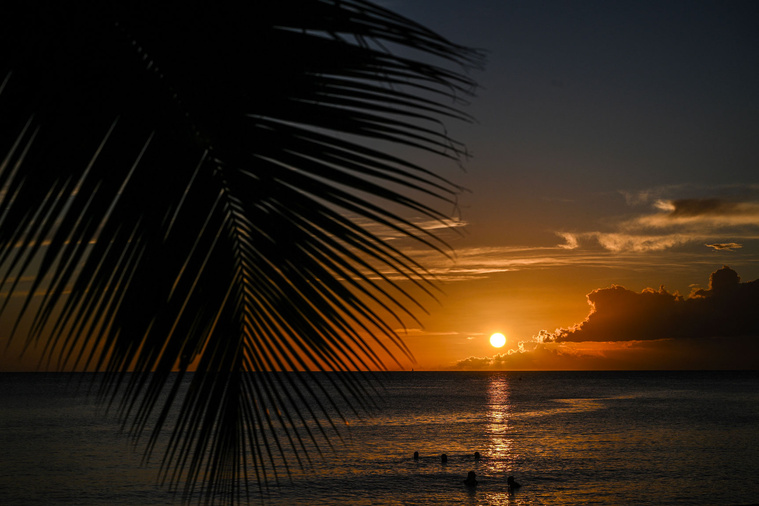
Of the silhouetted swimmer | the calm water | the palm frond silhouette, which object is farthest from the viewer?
the silhouetted swimmer

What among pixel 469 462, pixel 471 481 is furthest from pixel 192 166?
pixel 469 462

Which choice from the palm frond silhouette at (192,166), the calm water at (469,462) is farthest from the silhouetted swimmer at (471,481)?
the palm frond silhouette at (192,166)

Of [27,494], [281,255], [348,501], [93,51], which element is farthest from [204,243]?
[27,494]

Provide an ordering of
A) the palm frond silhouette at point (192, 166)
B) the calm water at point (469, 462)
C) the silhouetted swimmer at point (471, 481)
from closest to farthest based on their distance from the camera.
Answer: the palm frond silhouette at point (192, 166) < the calm water at point (469, 462) < the silhouetted swimmer at point (471, 481)

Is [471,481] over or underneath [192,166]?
underneath

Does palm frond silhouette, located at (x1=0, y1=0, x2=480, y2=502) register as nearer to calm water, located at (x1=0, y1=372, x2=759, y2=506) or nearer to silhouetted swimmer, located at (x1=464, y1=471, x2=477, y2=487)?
calm water, located at (x1=0, y1=372, x2=759, y2=506)

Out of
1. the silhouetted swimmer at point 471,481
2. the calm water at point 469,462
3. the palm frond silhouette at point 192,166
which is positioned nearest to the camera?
the palm frond silhouette at point 192,166

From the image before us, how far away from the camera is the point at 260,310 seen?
116 centimetres

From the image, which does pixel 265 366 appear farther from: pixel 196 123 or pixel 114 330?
pixel 196 123

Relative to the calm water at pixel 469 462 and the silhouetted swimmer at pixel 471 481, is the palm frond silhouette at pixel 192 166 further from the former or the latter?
the silhouetted swimmer at pixel 471 481

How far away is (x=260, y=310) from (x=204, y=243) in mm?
163

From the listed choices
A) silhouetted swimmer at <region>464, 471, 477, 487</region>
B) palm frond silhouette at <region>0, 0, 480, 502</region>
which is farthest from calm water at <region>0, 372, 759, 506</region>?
palm frond silhouette at <region>0, 0, 480, 502</region>

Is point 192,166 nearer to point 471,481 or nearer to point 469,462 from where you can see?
point 471,481

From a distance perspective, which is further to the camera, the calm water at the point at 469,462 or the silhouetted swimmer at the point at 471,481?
the silhouetted swimmer at the point at 471,481
